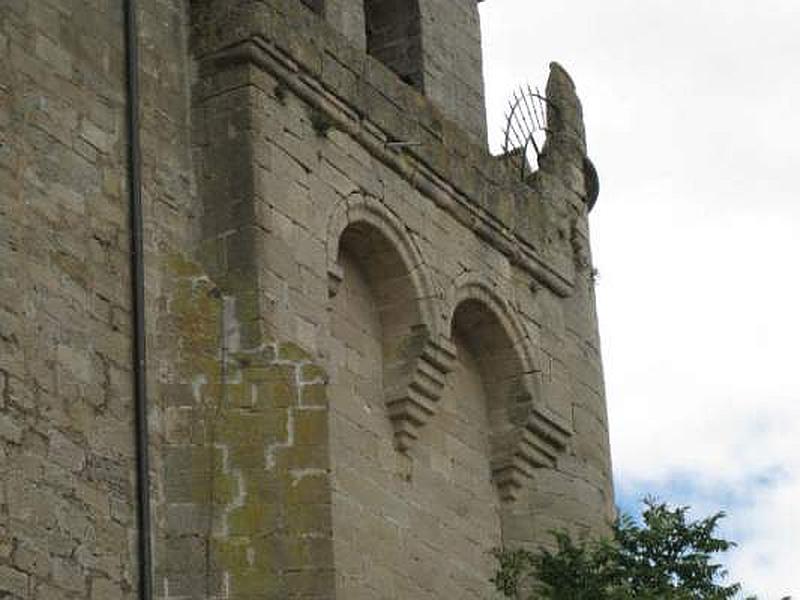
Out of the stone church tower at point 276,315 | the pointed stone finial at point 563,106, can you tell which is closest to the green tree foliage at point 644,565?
the stone church tower at point 276,315

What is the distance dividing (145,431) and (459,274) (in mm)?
4717

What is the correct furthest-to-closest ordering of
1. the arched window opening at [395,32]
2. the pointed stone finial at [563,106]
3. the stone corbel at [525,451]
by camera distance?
the pointed stone finial at [563,106] → the arched window opening at [395,32] → the stone corbel at [525,451]

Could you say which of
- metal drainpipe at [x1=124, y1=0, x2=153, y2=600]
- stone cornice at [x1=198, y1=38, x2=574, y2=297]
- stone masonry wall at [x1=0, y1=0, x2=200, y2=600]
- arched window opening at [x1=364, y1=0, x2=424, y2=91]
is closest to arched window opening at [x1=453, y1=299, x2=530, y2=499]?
stone cornice at [x1=198, y1=38, x2=574, y2=297]

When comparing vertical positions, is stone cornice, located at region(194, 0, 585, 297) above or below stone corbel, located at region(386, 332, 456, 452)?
above

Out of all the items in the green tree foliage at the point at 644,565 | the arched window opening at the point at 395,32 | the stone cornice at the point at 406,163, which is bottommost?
the green tree foliage at the point at 644,565

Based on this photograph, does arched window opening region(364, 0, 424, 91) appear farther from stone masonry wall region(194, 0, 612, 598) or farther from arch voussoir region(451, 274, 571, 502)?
arch voussoir region(451, 274, 571, 502)

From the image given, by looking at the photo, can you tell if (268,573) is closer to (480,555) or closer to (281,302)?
(281,302)

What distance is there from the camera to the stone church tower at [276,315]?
66.2ft

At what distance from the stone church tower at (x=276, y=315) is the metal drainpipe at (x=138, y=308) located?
0.02m

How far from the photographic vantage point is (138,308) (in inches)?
826

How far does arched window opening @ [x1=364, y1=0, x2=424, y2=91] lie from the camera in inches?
1028

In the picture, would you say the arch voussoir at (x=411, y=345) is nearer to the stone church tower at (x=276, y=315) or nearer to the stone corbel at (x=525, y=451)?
the stone church tower at (x=276, y=315)

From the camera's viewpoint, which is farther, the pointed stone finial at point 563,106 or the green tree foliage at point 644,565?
the pointed stone finial at point 563,106

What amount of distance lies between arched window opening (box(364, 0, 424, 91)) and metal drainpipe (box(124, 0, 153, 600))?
14.4 feet
